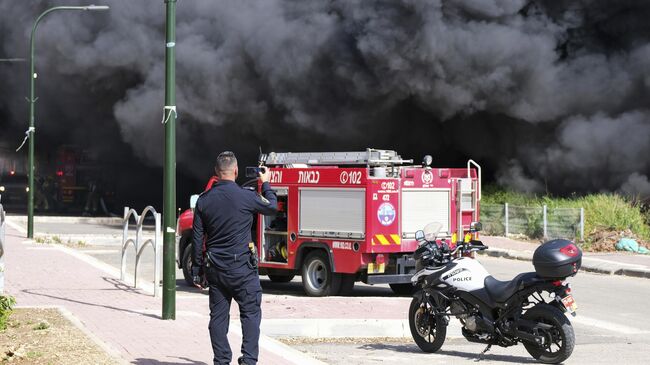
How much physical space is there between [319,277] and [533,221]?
36.4 ft

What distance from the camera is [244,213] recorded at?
7.57m

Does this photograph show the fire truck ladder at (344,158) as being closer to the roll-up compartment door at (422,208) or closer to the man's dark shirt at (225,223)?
the roll-up compartment door at (422,208)

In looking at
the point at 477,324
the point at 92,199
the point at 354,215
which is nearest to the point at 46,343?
the point at 477,324

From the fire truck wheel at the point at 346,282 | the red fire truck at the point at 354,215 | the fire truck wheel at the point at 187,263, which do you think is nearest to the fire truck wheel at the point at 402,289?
the red fire truck at the point at 354,215

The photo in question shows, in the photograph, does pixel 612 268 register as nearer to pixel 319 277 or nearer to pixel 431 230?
pixel 319 277

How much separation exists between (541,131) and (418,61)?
3896 mm

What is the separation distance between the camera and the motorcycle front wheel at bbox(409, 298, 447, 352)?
957 cm

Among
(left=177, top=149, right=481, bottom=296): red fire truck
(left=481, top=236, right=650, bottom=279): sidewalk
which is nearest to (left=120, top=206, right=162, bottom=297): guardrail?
(left=177, top=149, right=481, bottom=296): red fire truck

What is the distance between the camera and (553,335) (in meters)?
8.72

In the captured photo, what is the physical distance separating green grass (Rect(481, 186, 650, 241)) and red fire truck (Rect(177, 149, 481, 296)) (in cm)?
869

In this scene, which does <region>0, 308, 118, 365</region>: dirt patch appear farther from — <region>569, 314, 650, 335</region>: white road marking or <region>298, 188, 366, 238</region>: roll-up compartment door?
<region>569, 314, 650, 335</region>: white road marking

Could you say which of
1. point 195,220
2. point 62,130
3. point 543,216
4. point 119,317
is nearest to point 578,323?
point 119,317

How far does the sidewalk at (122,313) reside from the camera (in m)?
8.88

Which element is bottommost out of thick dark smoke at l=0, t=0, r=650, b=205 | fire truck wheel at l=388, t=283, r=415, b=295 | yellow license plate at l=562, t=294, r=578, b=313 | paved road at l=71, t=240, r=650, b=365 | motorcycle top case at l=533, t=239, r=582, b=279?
paved road at l=71, t=240, r=650, b=365
